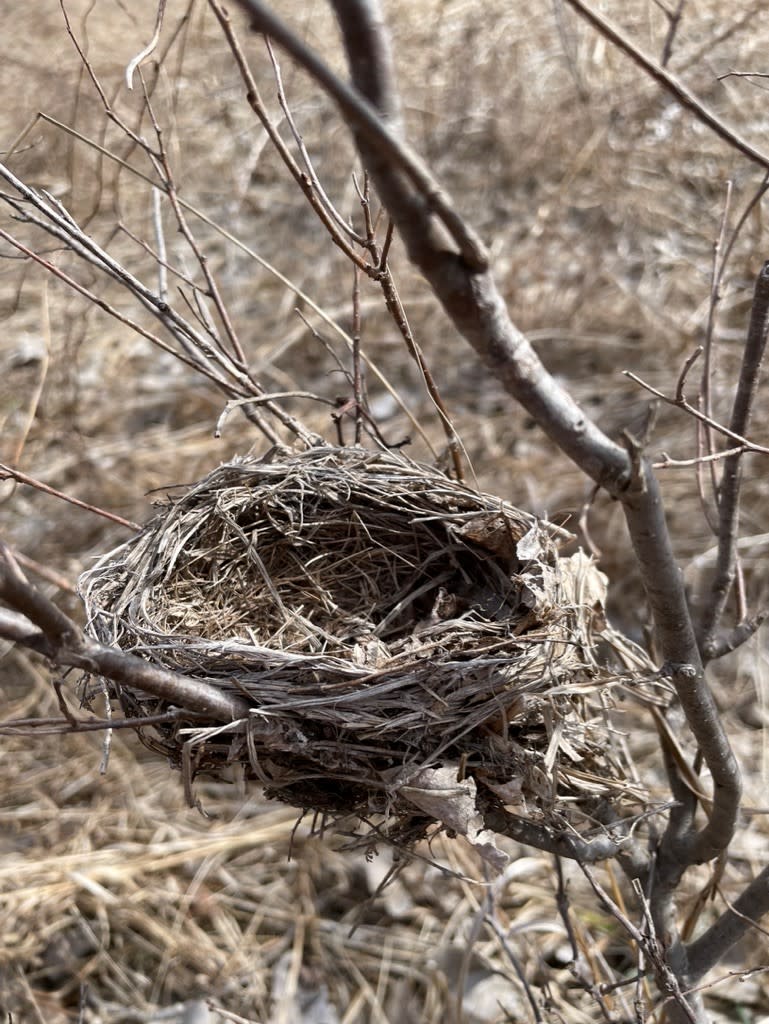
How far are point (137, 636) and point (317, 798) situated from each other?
1.34ft

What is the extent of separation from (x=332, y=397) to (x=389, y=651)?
2.86m

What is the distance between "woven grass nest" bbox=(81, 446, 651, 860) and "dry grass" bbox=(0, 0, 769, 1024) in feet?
1.88

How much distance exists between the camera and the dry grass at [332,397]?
3.24 meters

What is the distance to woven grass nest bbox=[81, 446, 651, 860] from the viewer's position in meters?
1.42

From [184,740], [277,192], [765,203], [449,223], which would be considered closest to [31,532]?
[277,192]

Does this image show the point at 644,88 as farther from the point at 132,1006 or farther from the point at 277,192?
the point at 132,1006

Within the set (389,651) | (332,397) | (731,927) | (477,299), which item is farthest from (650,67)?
(332,397)

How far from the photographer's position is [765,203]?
154 inches

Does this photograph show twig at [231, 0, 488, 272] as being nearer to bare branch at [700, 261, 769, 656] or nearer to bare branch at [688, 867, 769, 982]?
bare branch at [700, 261, 769, 656]

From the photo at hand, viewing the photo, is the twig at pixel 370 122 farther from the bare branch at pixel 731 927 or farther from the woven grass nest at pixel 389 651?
the bare branch at pixel 731 927

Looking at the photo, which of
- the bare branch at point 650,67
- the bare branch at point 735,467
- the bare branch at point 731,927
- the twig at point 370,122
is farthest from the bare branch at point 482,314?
the bare branch at point 731,927

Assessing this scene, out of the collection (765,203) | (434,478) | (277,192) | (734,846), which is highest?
(277,192)

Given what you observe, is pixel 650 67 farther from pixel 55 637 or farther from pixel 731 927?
pixel 731 927

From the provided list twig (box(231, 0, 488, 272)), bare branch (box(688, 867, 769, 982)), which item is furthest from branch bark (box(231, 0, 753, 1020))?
bare branch (box(688, 867, 769, 982))
